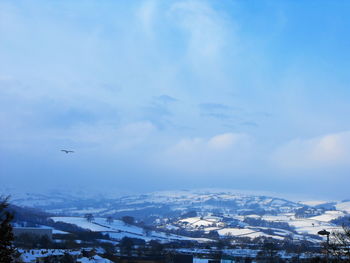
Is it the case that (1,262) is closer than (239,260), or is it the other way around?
(1,262)

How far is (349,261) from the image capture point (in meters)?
28.4

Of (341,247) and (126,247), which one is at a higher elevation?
(126,247)

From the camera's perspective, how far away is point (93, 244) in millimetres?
130875

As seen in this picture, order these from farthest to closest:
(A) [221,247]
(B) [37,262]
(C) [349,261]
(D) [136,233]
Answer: (D) [136,233] → (A) [221,247] → (B) [37,262] → (C) [349,261]

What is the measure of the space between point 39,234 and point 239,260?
58.5 m

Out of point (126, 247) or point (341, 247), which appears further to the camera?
point (126, 247)

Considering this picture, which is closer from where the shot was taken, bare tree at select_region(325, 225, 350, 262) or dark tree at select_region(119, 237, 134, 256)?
bare tree at select_region(325, 225, 350, 262)

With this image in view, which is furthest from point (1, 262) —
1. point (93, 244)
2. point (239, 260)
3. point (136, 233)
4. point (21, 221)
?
point (136, 233)

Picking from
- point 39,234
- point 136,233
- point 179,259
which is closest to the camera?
point 179,259

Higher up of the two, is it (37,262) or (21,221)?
(21,221)

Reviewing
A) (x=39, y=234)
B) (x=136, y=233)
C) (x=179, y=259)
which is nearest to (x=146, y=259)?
(x=179, y=259)

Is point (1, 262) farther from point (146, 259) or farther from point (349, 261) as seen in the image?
point (146, 259)

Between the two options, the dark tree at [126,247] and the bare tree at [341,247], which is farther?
the dark tree at [126,247]

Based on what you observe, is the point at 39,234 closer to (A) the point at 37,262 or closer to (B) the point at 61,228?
(B) the point at 61,228
